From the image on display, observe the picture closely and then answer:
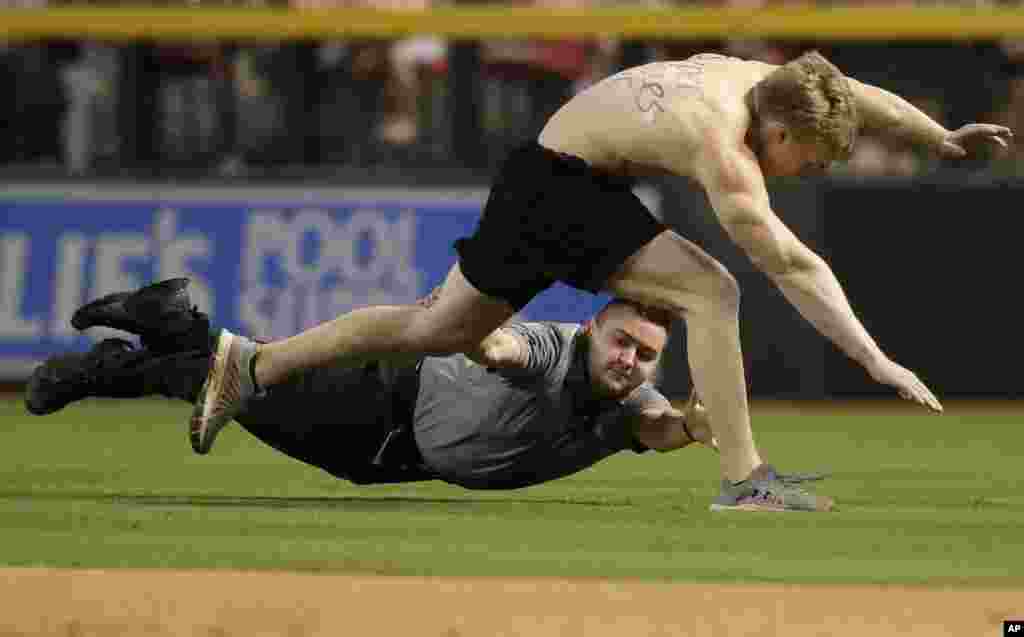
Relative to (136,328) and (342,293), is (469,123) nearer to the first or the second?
(342,293)

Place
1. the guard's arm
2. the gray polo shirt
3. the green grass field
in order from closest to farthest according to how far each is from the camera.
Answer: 1. the green grass field
2. the guard's arm
3. the gray polo shirt

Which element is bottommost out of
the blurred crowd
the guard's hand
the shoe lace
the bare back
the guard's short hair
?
the blurred crowd

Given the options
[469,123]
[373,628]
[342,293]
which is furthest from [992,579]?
[469,123]

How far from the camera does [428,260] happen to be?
49.5 ft

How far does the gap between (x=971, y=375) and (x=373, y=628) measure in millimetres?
10213

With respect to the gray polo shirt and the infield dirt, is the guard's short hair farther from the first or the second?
the infield dirt

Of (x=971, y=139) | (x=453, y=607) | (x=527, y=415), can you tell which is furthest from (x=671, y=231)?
(x=453, y=607)

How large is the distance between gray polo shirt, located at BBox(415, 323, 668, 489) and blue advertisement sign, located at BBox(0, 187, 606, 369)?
21.0 ft

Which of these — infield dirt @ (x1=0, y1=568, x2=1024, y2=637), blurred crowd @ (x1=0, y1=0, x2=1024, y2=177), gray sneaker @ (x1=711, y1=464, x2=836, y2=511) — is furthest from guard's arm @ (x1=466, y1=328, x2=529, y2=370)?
blurred crowd @ (x1=0, y1=0, x2=1024, y2=177)

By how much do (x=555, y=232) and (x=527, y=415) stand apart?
76 cm

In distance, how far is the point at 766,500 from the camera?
25.6 ft

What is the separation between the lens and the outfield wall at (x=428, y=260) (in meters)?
14.9

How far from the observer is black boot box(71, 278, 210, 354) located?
850cm

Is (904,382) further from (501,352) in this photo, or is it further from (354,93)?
(354,93)
